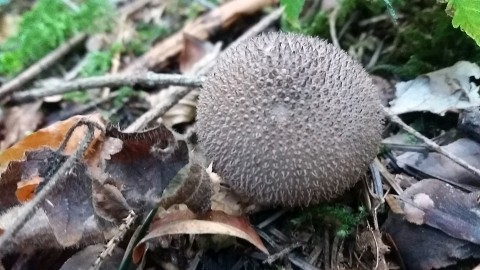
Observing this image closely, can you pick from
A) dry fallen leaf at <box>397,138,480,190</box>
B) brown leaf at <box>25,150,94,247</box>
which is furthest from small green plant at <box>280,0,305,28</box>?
brown leaf at <box>25,150,94,247</box>

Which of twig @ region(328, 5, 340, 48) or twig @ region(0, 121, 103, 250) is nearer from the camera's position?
twig @ region(0, 121, 103, 250)

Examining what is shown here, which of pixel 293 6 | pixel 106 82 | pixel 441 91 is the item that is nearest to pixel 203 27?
pixel 106 82

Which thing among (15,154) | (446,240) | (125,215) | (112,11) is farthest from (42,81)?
(446,240)

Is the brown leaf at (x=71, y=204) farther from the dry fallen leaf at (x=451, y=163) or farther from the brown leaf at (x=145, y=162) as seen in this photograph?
the dry fallen leaf at (x=451, y=163)

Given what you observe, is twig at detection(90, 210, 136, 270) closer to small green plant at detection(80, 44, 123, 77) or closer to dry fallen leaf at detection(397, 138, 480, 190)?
dry fallen leaf at detection(397, 138, 480, 190)

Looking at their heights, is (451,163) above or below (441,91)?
below

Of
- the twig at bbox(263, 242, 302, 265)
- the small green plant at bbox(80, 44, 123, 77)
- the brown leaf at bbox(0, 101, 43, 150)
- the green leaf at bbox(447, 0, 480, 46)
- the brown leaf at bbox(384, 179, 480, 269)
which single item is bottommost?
the brown leaf at bbox(0, 101, 43, 150)

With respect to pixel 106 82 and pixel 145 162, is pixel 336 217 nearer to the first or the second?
pixel 145 162

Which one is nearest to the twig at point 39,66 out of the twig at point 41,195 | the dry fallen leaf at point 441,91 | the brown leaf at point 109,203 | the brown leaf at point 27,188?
the brown leaf at point 27,188
